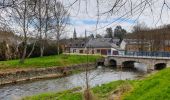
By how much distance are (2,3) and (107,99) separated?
9.29 metres

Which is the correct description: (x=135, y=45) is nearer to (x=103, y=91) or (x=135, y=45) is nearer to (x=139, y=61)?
(x=139, y=61)

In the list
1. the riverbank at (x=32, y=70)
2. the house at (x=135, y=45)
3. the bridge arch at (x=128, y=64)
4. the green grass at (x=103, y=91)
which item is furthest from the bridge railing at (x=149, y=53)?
the green grass at (x=103, y=91)

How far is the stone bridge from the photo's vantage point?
1902 inches

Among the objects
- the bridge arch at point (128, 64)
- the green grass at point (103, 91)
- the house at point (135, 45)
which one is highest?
the house at point (135, 45)

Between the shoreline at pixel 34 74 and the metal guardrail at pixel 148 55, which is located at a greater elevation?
the metal guardrail at pixel 148 55

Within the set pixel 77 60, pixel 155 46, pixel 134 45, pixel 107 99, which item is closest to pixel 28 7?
pixel 107 99

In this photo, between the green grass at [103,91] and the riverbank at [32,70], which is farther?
the riverbank at [32,70]

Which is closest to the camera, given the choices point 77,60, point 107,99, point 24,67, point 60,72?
point 107,99

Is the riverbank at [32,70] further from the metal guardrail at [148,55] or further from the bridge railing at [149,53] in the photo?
the bridge railing at [149,53]

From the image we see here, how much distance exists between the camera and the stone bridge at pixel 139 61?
48.3 m

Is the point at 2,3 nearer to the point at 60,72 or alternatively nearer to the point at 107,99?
the point at 107,99

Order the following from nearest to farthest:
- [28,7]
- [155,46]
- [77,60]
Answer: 1. [28,7]
2. [77,60]
3. [155,46]

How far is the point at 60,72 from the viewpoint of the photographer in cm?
4003

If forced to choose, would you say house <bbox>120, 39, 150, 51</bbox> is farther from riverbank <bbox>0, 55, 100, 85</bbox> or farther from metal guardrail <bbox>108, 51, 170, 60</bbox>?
riverbank <bbox>0, 55, 100, 85</bbox>
